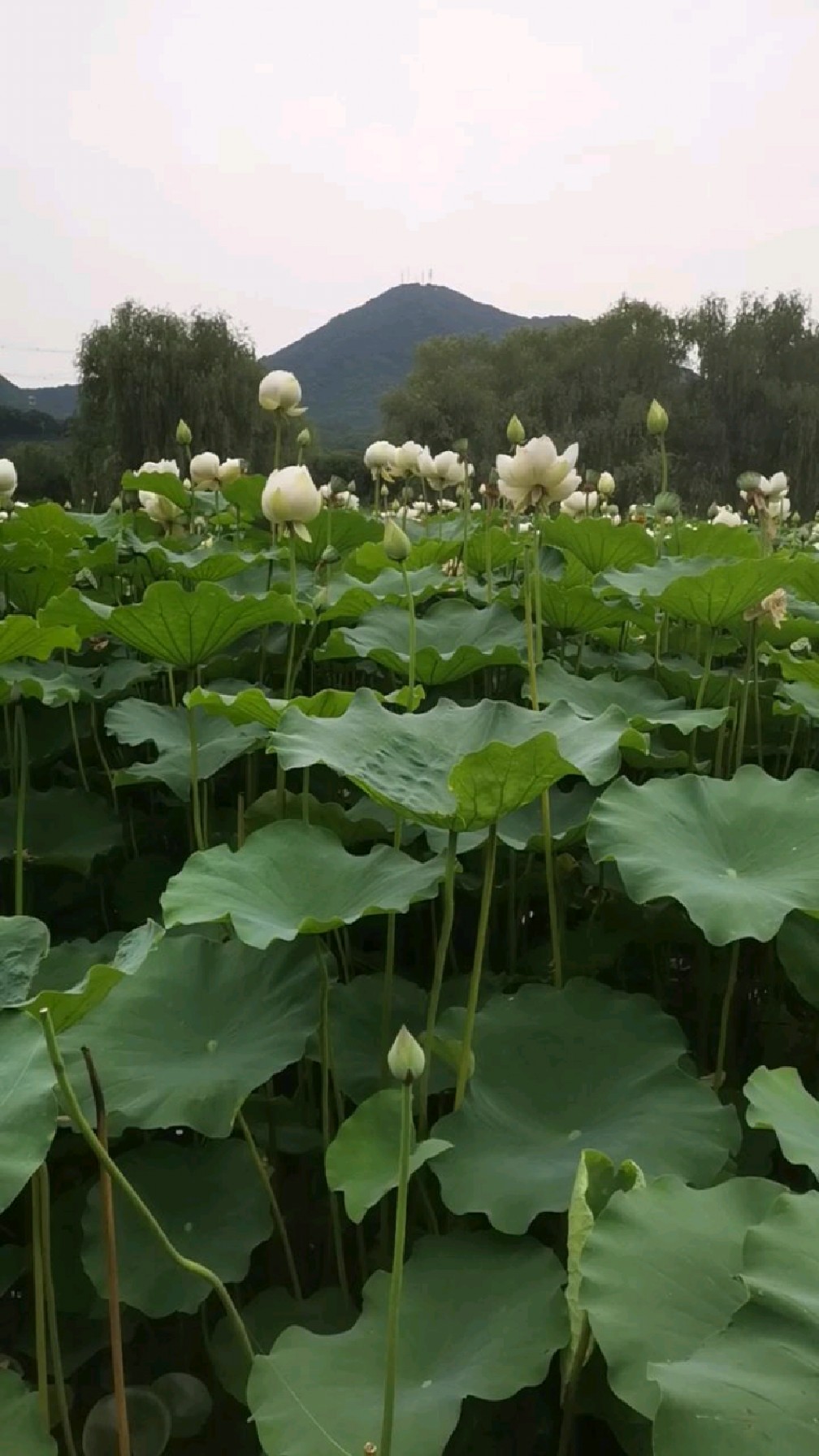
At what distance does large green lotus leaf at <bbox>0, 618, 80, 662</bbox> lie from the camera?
105 centimetres

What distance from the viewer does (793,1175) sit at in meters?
0.90

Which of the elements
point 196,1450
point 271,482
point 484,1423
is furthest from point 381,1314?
point 271,482

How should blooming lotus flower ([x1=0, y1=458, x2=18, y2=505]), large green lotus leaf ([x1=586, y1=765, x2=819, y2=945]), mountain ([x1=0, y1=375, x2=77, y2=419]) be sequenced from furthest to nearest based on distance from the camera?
mountain ([x1=0, y1=375, x2=77, y2=419]) → blooming lotus flower ([x1=0, y1=458, x2=18, y2=505]) → large green lotus leaf ([x1=586, y1=765, x2=819, y2=945])

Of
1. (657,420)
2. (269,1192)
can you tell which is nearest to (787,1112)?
(269,1192)

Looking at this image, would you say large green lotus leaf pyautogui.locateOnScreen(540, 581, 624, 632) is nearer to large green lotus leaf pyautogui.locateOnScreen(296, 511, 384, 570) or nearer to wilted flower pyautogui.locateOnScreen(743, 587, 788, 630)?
wilted flower pyautogui.locateOnScreen(743, 587, 788, 630)

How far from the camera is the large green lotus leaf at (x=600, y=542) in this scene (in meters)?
1.69

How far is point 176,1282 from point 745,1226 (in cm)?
40

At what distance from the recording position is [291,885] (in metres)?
0.86

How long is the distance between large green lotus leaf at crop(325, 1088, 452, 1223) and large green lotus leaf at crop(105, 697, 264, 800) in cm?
44

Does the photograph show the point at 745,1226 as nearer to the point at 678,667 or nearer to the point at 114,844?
the point at 114,844

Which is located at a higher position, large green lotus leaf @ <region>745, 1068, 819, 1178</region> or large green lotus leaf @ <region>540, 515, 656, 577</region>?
large green lotus leaf @ <region>540, 515, 656, 577</region>

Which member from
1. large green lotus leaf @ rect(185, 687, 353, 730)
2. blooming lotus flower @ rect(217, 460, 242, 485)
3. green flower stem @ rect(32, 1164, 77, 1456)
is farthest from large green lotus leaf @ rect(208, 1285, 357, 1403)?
blooming lotus flower @ rect(217, 460, 242, 485)

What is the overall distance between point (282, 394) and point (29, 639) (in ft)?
2.68

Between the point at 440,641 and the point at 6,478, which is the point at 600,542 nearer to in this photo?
the point at 440,641
